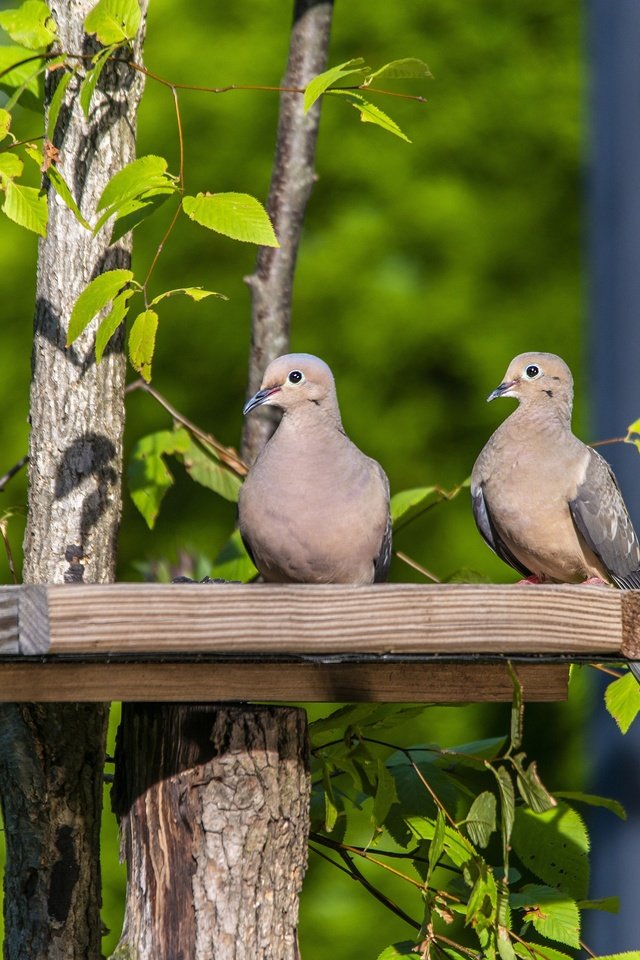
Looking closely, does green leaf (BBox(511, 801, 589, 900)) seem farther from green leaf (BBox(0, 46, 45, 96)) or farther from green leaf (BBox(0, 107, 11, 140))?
green leaf (BBox(0, 46, 45, 96))

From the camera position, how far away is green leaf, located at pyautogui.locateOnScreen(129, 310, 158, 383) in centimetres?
208

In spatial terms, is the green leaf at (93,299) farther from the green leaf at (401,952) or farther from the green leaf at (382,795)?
the green leaf at (401,952)

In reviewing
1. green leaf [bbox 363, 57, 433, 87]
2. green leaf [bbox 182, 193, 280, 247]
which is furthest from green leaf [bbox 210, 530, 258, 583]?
green leaf [bbox 363, 57, 433, 87]

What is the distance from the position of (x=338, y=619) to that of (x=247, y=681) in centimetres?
39

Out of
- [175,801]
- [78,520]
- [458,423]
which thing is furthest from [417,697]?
[458,423]

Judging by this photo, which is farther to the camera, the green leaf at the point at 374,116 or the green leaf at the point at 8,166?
the green leaf at the point at 8,166

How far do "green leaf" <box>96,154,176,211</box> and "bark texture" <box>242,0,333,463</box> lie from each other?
1079 mm

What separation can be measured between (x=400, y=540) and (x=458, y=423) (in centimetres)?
41

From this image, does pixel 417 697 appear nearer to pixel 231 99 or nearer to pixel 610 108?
pixel 610 108

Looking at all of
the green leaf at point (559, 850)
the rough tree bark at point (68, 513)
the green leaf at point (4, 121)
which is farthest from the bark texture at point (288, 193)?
the green leaf at point (559, 850)

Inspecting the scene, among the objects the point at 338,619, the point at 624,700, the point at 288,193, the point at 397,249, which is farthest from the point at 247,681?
the point at 397,249

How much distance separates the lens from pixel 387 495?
2248 mm

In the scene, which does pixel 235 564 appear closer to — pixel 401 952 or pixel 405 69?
pixel 401 952

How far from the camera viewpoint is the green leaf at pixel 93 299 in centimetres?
203
